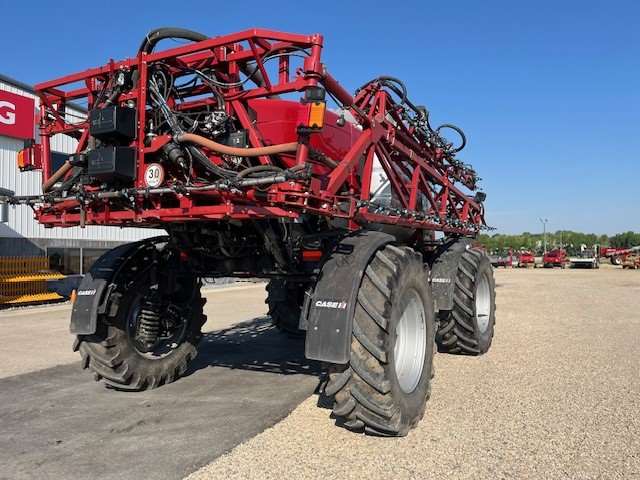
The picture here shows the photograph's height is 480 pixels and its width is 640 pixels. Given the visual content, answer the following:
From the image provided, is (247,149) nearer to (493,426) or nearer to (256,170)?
(256,170)

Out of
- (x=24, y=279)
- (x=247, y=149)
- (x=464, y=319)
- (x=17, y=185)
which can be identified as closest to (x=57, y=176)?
(x=247, y=149)

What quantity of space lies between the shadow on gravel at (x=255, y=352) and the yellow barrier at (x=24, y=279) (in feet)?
23.7

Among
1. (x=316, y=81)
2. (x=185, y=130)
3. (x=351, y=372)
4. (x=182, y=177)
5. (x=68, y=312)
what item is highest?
(x=316, y=81)

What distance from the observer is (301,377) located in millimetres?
5883

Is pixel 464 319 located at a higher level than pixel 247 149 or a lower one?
lower

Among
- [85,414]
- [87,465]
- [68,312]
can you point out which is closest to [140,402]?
[85,414]

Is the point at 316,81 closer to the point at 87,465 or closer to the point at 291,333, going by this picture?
the point at 87,465

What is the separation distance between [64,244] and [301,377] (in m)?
13.8

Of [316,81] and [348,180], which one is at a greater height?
[316,81]

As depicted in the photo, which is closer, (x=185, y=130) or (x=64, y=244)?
(x=185, y=130)

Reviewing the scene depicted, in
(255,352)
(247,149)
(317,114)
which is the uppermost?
(317,114)

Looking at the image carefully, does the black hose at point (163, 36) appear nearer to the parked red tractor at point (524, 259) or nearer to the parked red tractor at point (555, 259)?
the parked red tractor at point (555, 259)

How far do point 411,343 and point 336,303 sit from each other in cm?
124

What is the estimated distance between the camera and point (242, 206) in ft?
12.1
